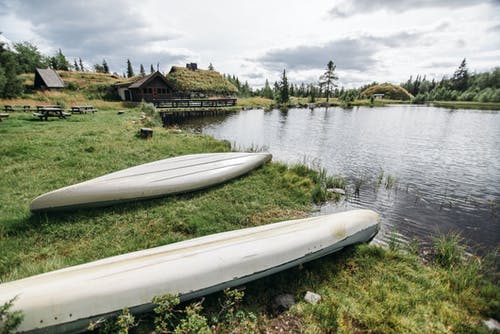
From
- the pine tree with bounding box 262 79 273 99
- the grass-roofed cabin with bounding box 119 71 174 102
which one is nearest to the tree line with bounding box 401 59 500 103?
the pine tree with bounding box 262 79 273 99

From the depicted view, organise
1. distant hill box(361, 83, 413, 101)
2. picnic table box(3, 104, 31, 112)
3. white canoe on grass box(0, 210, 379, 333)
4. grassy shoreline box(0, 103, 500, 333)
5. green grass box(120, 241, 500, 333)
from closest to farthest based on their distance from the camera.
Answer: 1. white canoe on grass box(0, 210, 379, 333)
2. green grass box(120, 241, 500, 333)
3. grassy shoreline box(0, 103, 500, 333)
4. picnic table box(3, 104, 31, 112)
5. distant hill box(361, 83, 413, 101)

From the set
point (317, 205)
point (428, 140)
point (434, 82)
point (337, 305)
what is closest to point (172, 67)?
point (428, 140)

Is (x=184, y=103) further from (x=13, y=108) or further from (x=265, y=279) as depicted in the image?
(x=265, y=279)

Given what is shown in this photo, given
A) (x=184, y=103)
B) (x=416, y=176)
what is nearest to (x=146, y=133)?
(x=416, y=176)

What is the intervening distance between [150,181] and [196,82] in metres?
39.1

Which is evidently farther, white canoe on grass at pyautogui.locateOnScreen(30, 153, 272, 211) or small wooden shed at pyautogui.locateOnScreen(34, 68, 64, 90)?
small wooden shed at pyautogui.locateOnScreen(34, 68, 64, 90)

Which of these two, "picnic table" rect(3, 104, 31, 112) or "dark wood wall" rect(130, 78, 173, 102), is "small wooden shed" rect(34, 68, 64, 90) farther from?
"picnic table" rect(3, 104, 31, 112)

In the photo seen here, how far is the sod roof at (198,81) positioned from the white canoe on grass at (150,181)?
3494cm

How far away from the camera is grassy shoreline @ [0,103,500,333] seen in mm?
2297

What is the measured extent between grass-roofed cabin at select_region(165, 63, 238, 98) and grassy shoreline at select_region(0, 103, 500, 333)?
112 ft

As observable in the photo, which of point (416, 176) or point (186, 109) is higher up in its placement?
point (186, 109)

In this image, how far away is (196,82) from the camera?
3956 centimetres

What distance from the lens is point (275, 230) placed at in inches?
120

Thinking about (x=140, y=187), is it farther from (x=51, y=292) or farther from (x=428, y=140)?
(x=428, y=140)
